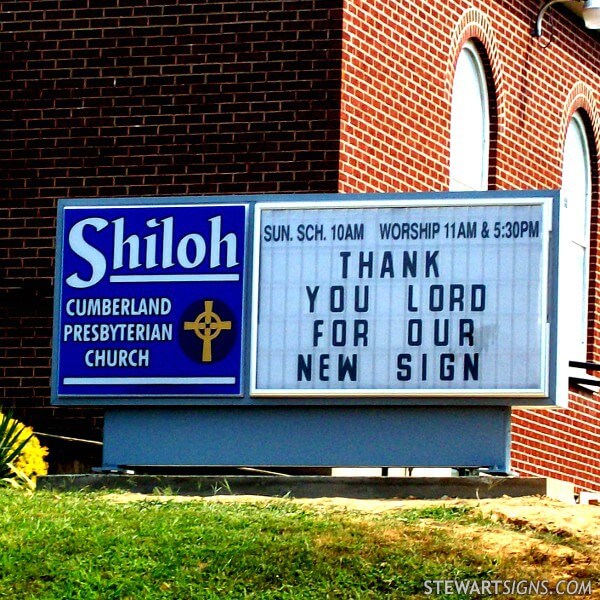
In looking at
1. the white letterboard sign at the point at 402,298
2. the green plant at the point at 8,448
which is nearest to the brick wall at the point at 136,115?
the white letterboard sign at the point at 402,298

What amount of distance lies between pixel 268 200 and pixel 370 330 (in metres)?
1.34

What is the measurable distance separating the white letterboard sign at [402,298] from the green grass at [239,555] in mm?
1953

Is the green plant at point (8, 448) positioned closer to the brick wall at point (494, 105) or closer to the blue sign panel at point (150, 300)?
the blue sign panel at point (150, 300)

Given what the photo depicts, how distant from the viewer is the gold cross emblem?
13891mm

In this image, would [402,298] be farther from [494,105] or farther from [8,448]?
[494,105]

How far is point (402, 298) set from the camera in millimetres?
13555

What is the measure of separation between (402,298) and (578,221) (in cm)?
858

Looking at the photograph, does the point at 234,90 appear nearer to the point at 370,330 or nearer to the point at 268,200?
the point at 268,200

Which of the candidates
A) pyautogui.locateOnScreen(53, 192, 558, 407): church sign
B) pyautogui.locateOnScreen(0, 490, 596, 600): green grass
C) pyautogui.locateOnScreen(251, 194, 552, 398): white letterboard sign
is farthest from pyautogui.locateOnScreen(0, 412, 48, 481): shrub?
pyautogui.locateOnScreen(0, 490, 596, 600): green grass

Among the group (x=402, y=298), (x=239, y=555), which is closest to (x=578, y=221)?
(x=402, y=298)

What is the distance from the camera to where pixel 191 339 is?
13.9m

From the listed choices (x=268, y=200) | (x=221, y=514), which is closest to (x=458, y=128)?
(x=268, y=200)

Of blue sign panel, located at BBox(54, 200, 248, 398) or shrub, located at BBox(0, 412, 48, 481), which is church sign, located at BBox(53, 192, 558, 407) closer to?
blue sign panel, located at BBox(54, 200, 248, 398)

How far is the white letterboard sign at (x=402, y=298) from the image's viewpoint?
43.6 ft
